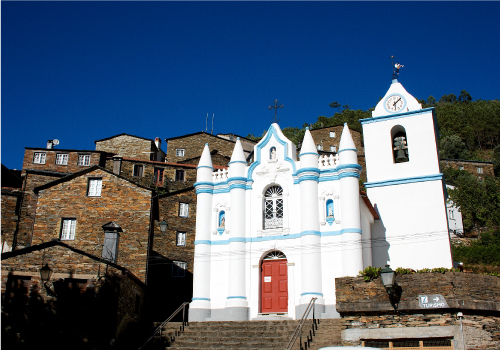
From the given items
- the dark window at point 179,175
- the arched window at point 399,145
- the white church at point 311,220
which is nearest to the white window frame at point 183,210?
the dark window at point 179,175

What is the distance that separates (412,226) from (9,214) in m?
24.4

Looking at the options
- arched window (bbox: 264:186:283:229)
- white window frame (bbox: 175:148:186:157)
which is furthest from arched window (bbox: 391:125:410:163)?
white window frame (bbox: 175:148:186:157)

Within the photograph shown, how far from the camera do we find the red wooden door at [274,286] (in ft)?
77.4

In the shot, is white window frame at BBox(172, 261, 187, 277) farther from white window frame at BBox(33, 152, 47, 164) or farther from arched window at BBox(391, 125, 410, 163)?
white window frame at BBox(33, 152, 47, 164)

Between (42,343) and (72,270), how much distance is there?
2800mm

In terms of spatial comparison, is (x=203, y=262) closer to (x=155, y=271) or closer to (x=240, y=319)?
(x=240, y=319)

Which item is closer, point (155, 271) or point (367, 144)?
point (367, 144)

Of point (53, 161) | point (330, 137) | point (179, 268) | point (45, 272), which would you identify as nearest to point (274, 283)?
point (45, 272)

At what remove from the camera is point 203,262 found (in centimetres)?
2466

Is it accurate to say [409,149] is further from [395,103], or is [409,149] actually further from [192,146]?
[192,146]

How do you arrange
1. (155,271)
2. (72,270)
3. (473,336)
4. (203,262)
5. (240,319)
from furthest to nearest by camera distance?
(155,271), (203,262), (240,319), (72,270), (473,336)

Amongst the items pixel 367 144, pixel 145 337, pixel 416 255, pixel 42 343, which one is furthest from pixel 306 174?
pixel 42 343

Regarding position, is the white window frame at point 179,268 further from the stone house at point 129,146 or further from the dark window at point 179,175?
the stone house at point 129,146

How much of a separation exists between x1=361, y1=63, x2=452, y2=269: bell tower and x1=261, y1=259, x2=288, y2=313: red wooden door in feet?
14.6
